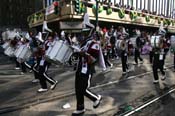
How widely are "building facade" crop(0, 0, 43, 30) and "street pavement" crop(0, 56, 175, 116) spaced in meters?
39.5

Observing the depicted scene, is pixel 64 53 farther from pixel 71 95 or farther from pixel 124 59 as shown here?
pixel 124 59

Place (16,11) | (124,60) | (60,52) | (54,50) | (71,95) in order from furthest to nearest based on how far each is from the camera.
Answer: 1. (16,11)
2. (124,60)
3. (71,95)
4. (54,50)
5. (60,52)

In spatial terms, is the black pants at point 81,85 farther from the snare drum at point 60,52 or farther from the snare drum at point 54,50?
the snare drum at point 54,50

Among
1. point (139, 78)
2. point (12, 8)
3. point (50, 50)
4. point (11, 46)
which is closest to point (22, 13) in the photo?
point (12, 8)

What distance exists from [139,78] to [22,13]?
4427cm

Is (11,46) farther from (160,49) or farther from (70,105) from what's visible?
(70,105)

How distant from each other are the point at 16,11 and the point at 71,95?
47177 mm

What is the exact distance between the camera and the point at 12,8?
5591cm

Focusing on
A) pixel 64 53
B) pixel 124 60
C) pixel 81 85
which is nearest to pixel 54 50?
pixel 64 53

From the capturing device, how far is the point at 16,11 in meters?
56.3

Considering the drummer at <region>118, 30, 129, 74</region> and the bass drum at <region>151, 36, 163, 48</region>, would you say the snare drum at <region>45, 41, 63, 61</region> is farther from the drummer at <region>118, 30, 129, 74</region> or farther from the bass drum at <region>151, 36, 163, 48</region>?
the drummer at <region>118, 30, 129, 74</region>

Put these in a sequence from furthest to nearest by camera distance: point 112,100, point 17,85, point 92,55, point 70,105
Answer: point 17,85, point 112,100, point 70,105, point 92,55

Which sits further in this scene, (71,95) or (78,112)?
(71,95)

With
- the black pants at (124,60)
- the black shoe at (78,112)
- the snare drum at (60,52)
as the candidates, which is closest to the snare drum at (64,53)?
the snare drum at (60,52)
